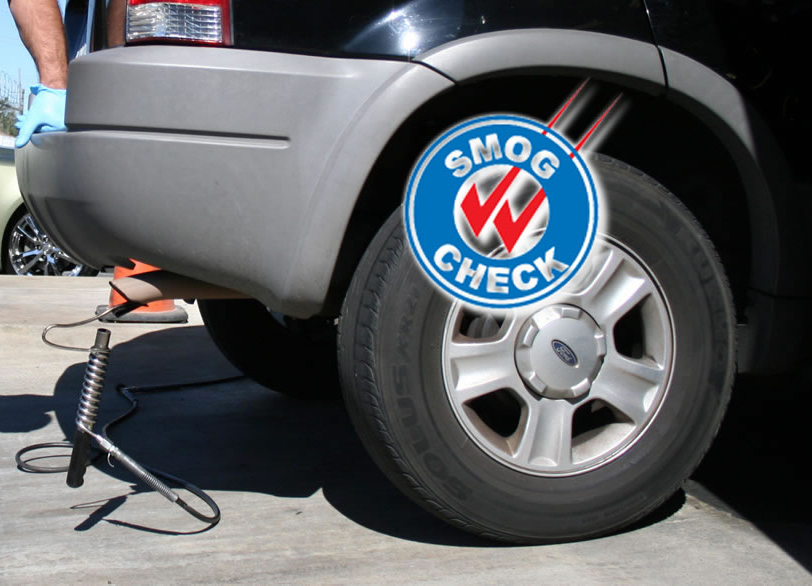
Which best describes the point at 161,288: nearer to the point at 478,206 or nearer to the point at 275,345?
the point at 478,206

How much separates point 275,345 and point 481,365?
5.38ft

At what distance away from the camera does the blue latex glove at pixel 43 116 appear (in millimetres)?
2561

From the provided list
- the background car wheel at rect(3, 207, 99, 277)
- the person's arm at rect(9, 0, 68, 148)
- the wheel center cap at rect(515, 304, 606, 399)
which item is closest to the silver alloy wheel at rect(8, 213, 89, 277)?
the background car wheel at rect(3, 207, 99, 277)

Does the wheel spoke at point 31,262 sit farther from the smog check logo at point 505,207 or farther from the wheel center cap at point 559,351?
the wheel center cap at point 559,351

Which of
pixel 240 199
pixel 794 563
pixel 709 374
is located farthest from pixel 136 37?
pixel 794 563

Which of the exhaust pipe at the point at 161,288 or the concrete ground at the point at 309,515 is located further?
the exhaust pipe at the point at 161,288

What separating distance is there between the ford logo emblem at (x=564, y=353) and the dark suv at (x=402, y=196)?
1cm

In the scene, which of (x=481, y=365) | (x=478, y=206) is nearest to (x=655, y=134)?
(x=478, y=206)

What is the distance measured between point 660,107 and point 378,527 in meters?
1.32

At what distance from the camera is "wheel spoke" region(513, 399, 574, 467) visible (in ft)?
7.82

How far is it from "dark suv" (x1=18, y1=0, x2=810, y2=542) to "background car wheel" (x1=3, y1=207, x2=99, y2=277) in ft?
19.9

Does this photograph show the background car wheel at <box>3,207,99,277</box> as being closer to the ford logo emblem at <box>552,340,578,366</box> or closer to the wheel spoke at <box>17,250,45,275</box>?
the wheel spoke at <box>17,250,45,275</box>

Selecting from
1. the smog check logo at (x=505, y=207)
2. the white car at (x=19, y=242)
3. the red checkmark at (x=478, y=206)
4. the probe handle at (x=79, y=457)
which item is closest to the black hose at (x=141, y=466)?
the probe handle at (x=79, y=457)

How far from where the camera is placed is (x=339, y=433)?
3.54 metres
